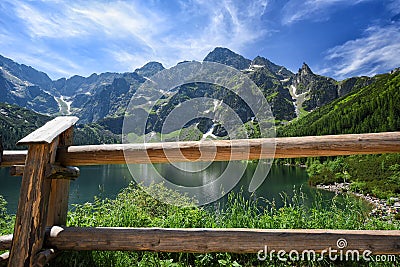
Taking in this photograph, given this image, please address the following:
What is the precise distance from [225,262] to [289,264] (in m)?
0.69

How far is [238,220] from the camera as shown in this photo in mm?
4078

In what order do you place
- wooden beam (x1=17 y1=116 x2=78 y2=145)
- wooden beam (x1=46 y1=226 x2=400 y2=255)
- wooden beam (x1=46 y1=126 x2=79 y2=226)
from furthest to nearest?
wooden beam (x1=46 y1=126 x2=79 y2=226) < wooden beam (x1=17 y1=116 x2=78 y2=145) < wooden beam (x1=46 y1=226 x2=400 y2=255)

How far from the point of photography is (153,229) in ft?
8.89

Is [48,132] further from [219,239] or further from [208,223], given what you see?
[208,223]

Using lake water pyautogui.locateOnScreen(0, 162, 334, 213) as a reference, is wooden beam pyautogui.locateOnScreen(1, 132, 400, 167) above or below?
above

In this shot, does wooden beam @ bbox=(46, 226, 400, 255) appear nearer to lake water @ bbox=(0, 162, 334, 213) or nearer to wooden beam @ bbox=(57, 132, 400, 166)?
wooden beam @ bbox=(57, 132, 400, 166)

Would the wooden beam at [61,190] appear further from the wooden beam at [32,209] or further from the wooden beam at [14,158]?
the wooden beam at [14,158]

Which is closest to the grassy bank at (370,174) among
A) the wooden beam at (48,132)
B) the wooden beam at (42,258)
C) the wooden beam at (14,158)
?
the wooden beam at (48,132)

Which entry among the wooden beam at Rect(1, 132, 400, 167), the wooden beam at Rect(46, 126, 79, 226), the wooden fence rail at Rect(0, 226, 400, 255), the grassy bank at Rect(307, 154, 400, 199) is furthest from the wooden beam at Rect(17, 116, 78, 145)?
the grassy bank at Rect(307, 154, 400, 199)

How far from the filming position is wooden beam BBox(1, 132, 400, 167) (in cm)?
268

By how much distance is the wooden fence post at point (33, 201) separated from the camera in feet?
8.27

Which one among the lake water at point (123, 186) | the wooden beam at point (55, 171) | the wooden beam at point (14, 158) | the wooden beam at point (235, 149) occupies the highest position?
the wooden beam at point (235, 149)

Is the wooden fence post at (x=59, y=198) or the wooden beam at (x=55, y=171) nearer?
the wooden beam at (x=55, y=171)

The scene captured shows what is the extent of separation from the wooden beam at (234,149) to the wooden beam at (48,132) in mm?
226
